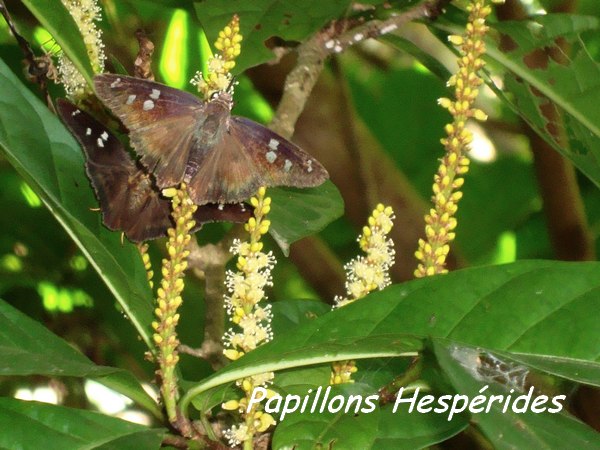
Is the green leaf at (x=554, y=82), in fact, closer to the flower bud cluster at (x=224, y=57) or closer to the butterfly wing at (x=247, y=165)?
the butterfly wing at (x=247, y=165)

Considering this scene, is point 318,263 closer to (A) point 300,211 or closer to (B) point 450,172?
(A) point 300,211

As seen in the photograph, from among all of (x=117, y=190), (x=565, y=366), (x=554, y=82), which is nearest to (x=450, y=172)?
(x=565, y=366)

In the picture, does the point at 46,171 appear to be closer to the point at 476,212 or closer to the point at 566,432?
the point at 566,432

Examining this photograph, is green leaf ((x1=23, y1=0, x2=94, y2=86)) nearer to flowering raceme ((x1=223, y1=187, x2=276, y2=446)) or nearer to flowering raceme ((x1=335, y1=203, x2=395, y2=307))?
flowering raceme ((x1=223, y1=187, x2=276, y2=446))

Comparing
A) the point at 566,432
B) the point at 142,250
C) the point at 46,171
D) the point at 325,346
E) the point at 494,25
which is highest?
the point at 494,25

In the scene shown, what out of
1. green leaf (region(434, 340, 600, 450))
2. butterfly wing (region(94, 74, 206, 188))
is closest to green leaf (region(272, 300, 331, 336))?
butterfly wing (region(94, 74, 206, 188))

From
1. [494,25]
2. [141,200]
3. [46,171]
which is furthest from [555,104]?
[46,171]

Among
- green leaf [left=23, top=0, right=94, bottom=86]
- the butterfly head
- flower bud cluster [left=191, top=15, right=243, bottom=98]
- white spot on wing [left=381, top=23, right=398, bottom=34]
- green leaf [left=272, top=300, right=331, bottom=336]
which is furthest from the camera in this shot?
white spot on wing [left=381, top=23, right=398, bottom=34]
